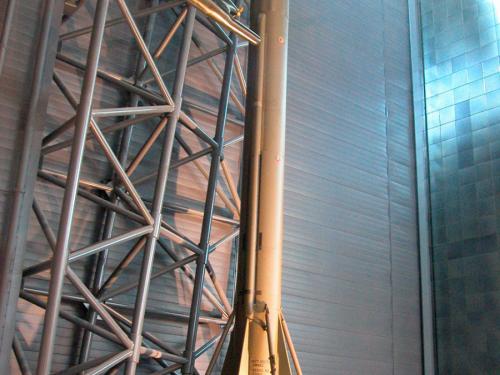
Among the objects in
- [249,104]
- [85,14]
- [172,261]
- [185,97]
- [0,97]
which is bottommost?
[172,261]

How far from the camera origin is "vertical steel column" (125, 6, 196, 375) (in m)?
8.17

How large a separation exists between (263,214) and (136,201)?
182cm

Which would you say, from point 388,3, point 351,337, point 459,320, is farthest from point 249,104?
point 388,3

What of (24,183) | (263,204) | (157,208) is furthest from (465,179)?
(24,183)

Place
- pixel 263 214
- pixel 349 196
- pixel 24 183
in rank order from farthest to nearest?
pixel 349 196
pixel 263 214
pixel 24 183

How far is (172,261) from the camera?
1009cm

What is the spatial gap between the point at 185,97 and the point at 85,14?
6.76ft

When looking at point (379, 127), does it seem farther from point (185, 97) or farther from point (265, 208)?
point (265, 208)

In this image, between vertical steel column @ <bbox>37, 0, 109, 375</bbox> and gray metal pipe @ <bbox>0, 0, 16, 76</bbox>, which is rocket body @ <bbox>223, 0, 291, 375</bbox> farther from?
gray metal pipe @ <bbox>0, 0, 16, 76</bbox>

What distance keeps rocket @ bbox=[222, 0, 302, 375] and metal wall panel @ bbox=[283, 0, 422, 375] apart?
11.1 feet

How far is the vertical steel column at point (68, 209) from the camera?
22.8 feet

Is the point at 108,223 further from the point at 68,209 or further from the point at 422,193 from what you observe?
the point at 422,193

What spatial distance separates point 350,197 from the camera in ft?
41.7

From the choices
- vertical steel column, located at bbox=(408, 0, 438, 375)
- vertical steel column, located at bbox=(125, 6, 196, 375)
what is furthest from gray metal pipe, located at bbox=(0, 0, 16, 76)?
vertical steel column, located at bbox=(408, 0, 438, 375)
